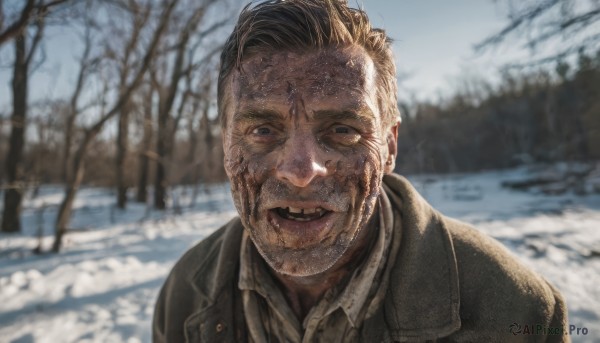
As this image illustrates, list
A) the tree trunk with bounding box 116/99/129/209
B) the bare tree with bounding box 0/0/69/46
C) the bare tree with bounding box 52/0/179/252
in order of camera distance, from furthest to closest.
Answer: the tree trunk with bounding box 116/99/129/209, the bare tree with bounding box 52/0/179/252, the bare tree with bounding box 0/0/69/46

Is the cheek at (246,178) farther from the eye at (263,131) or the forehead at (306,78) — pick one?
the forehead at (306,78)

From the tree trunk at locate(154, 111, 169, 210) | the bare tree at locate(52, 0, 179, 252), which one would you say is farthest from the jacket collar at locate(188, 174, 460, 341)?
the tree trunk at locate(154, 111, 169, 210)

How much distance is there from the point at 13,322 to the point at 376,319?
Result: 428 cm

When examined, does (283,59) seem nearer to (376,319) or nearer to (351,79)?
(351,79)

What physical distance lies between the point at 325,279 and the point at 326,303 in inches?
3.9

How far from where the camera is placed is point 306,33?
130 centimetres

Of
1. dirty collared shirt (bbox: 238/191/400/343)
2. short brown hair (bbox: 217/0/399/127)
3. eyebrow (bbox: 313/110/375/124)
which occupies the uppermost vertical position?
short brown hair (bbox: 217/0/399/127)

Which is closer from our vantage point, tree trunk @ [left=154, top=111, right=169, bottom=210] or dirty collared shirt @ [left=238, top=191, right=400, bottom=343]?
dirty collared shirt @ [left=238, top=191, right=400, bottom=343]

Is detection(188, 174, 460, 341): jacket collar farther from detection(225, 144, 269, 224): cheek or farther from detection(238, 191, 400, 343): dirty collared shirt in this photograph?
detection(225, 144, 269, 224): cheek

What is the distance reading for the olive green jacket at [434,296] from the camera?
1218 millimetres

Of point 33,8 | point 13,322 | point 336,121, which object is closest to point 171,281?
point 336,121

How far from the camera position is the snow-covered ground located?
3621mm

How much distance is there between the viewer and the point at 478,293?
1276 mm

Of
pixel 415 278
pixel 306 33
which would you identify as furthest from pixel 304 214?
pixel 306 33
